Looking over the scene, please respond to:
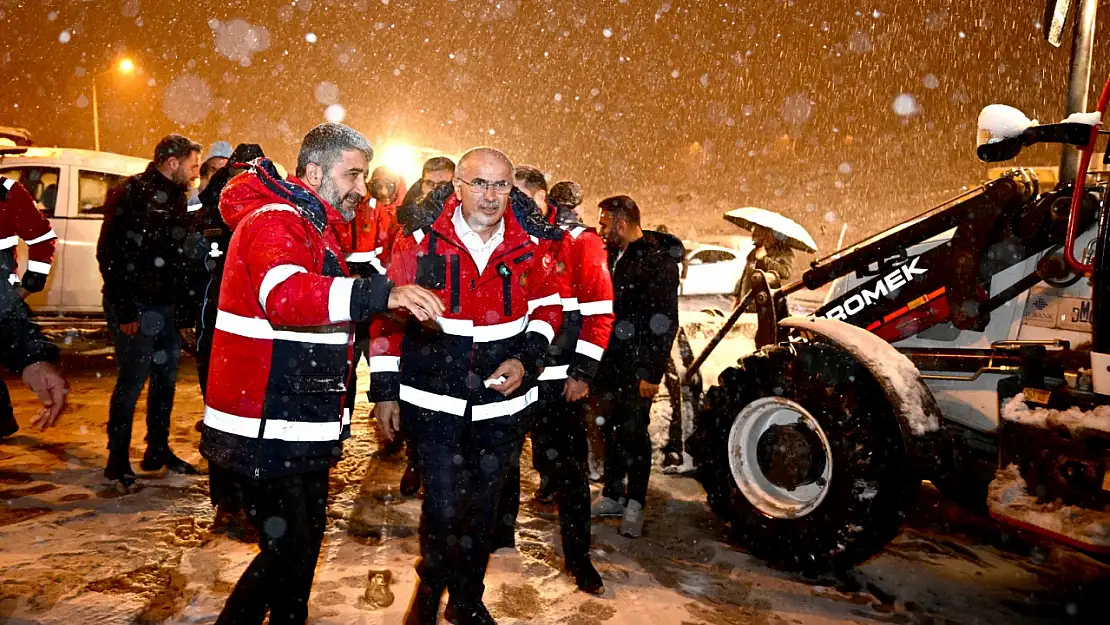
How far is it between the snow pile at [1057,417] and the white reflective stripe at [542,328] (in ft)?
6.84

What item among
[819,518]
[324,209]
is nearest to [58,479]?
[324,209]

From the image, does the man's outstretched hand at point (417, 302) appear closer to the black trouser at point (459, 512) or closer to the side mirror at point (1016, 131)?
the black trouser at point (459, 512)

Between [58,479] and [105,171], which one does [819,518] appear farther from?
[105,171]

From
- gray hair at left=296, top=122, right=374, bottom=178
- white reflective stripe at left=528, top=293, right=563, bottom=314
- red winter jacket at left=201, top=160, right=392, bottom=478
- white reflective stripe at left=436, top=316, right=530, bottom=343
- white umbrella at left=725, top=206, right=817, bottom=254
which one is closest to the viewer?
red winter jacket at left=201, top=160, right=392, bottom=478

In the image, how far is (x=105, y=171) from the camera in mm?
8570

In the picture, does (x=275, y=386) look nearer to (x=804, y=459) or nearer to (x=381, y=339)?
(x=381, y=339)

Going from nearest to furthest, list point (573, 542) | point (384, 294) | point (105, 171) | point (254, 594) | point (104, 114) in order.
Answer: point (384, 294)
point (254, 594)
point (573, 542)
point (105, 171)
point (104, 114)

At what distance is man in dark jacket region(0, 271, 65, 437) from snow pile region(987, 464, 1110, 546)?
3.69m

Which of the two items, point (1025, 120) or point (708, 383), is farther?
point (708, 383)

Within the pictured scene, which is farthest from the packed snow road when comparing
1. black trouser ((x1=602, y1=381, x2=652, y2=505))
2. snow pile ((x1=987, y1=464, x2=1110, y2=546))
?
snow pile ((x1=987, y1=464, x2=1110, y2=546))

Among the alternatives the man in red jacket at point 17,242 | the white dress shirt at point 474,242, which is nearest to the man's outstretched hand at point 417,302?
the white dress shirt at point 474,242

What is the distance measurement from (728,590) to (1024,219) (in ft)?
8.01

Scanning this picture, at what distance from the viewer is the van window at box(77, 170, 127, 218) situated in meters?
8.48

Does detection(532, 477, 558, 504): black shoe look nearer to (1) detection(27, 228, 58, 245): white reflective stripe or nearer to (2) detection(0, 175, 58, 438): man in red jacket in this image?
(2) detection(0, 175, 58, 438): man in red jacket
